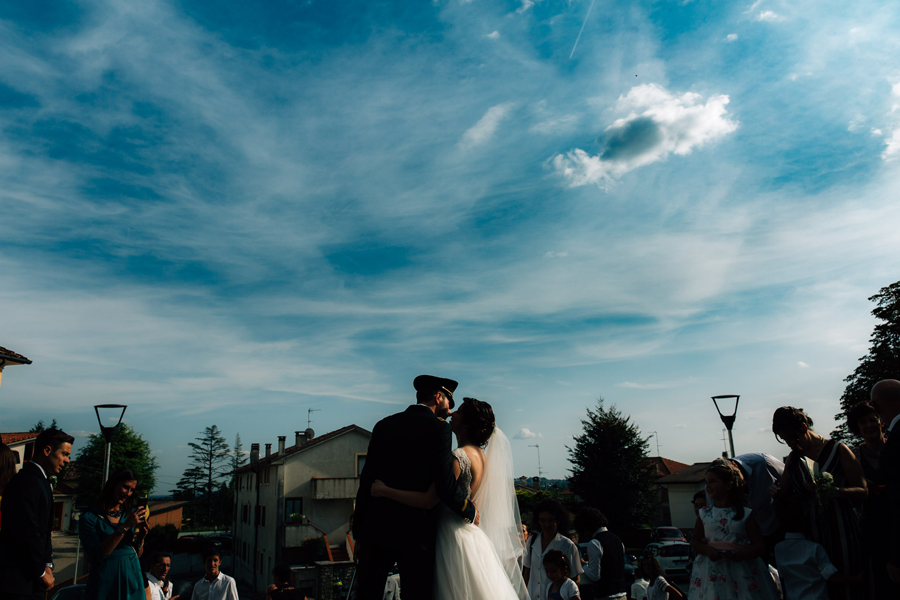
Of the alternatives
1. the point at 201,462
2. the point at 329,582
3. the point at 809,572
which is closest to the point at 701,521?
the point at 809,572

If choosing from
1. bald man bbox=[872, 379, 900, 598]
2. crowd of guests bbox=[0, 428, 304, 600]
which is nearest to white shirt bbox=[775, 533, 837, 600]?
bald man bbox=[872, 379, 900, 598]

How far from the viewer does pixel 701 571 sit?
13.9 ft

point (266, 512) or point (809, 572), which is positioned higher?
point (809, 572)

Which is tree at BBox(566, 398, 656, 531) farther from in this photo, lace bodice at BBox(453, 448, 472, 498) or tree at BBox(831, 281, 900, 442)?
lace bodice at BBox(453, 448, 472, 498)

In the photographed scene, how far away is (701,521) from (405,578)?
2.72 m

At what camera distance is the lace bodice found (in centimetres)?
378

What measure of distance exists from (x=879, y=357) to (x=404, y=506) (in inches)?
1326

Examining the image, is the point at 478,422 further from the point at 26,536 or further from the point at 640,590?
the point at 640,590

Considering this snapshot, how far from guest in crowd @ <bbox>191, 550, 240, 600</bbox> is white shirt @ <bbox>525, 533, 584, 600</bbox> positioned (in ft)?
13.3

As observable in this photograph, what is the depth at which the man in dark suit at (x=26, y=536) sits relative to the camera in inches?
167

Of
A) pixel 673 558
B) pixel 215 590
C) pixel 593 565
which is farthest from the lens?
pixel 673 558

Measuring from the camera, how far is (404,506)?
11.0 feet

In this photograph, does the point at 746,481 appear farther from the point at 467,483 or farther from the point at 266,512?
the point at 266,512

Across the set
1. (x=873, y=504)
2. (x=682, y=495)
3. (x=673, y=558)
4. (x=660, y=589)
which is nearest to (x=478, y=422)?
(x=873, y=504)
